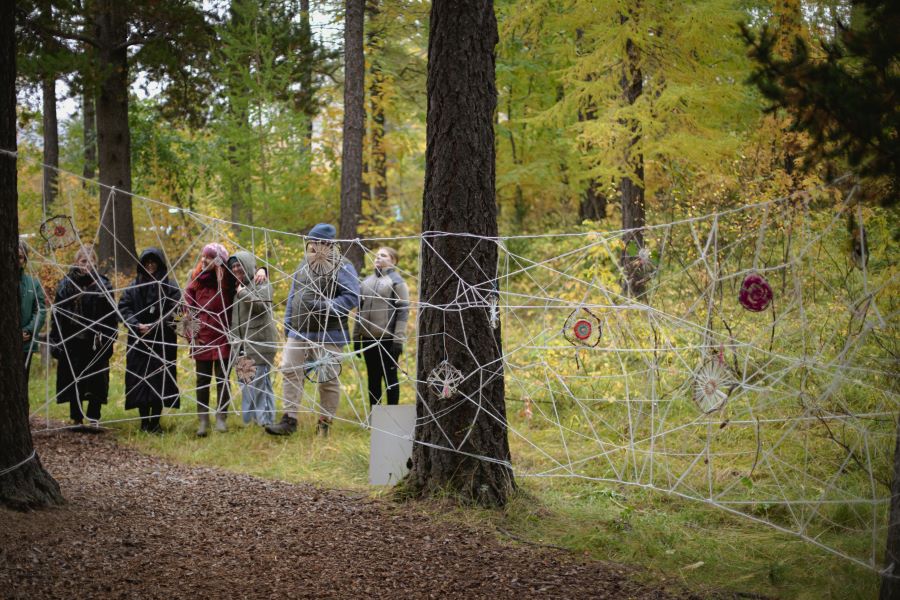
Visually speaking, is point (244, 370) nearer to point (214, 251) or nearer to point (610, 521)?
point (214, 251)

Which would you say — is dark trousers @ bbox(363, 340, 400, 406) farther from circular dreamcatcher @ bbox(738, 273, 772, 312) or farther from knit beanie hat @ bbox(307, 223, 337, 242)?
circular dreamcatcher @ bbox(738, 273, 772, 312)

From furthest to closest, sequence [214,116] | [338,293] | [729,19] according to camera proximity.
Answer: [214,116]
[729,19]
[338,293]

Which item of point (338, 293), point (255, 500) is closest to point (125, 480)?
point (255, 500)

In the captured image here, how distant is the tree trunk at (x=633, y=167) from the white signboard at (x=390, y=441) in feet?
13.8

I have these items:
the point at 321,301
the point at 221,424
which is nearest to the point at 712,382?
the point at 321,301

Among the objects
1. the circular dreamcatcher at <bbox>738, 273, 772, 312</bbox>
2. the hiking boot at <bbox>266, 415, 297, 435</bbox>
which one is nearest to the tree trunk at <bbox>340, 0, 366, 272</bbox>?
the hiking boot at <bbox>266, 415, 297, 435</bbox>

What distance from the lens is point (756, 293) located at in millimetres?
3648

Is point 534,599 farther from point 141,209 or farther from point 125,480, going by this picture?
point 141,209

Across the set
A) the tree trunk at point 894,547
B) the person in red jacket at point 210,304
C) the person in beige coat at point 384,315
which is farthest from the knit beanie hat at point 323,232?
the tree trunk at point 894,547

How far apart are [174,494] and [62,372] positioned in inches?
96.2

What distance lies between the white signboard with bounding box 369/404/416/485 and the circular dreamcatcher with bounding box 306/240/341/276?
3.98ft

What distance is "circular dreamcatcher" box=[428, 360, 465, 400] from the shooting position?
445 centimetres

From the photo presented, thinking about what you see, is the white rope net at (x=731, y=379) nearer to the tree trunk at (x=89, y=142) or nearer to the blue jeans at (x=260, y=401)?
the blue jeans at (x=260, y=401)

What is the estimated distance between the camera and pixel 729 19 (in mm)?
8148
